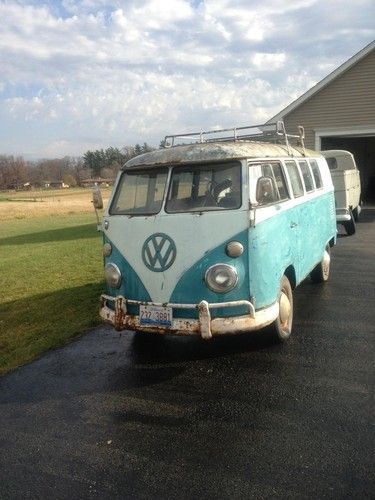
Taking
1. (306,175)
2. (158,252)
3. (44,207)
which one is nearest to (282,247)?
(158,252)

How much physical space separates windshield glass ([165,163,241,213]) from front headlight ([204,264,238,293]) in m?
0.64

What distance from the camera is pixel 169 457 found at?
131 inches

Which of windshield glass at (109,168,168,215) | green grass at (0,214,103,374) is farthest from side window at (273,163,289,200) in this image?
green grass at (0,214,103,374)

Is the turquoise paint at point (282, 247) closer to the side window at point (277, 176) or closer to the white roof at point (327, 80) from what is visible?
the side window at point (277, 176)

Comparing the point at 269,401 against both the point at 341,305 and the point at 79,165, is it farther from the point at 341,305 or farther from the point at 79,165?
the point at 79,165

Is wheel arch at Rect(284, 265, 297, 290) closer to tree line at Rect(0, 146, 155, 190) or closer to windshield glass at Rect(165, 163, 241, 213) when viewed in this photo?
windshield glass at Rect(165, 163, 241, 213)

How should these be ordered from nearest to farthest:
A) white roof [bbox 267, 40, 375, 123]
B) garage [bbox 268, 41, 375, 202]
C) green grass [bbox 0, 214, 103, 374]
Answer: green grass [bbox 0, 214, 103, 374]
white roof [bbox 267, 40, 375, 123]
garage [bbox 268, 41, 375, 202]

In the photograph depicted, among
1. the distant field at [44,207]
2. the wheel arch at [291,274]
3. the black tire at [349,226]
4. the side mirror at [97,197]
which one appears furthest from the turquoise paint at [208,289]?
the distant field at [44,207]

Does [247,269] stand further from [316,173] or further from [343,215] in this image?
[343,215]

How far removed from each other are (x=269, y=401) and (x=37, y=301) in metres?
5.64

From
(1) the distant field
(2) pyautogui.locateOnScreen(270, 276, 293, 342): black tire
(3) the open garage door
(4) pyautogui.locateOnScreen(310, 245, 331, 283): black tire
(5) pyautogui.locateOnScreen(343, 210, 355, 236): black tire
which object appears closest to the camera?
(2) pyautogui.locateOnScreen(270, 276, 293, 342): black tire

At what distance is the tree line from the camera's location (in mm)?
110750

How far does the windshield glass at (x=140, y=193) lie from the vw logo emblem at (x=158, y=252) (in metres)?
0.36

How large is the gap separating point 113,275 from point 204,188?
4.38 ft
